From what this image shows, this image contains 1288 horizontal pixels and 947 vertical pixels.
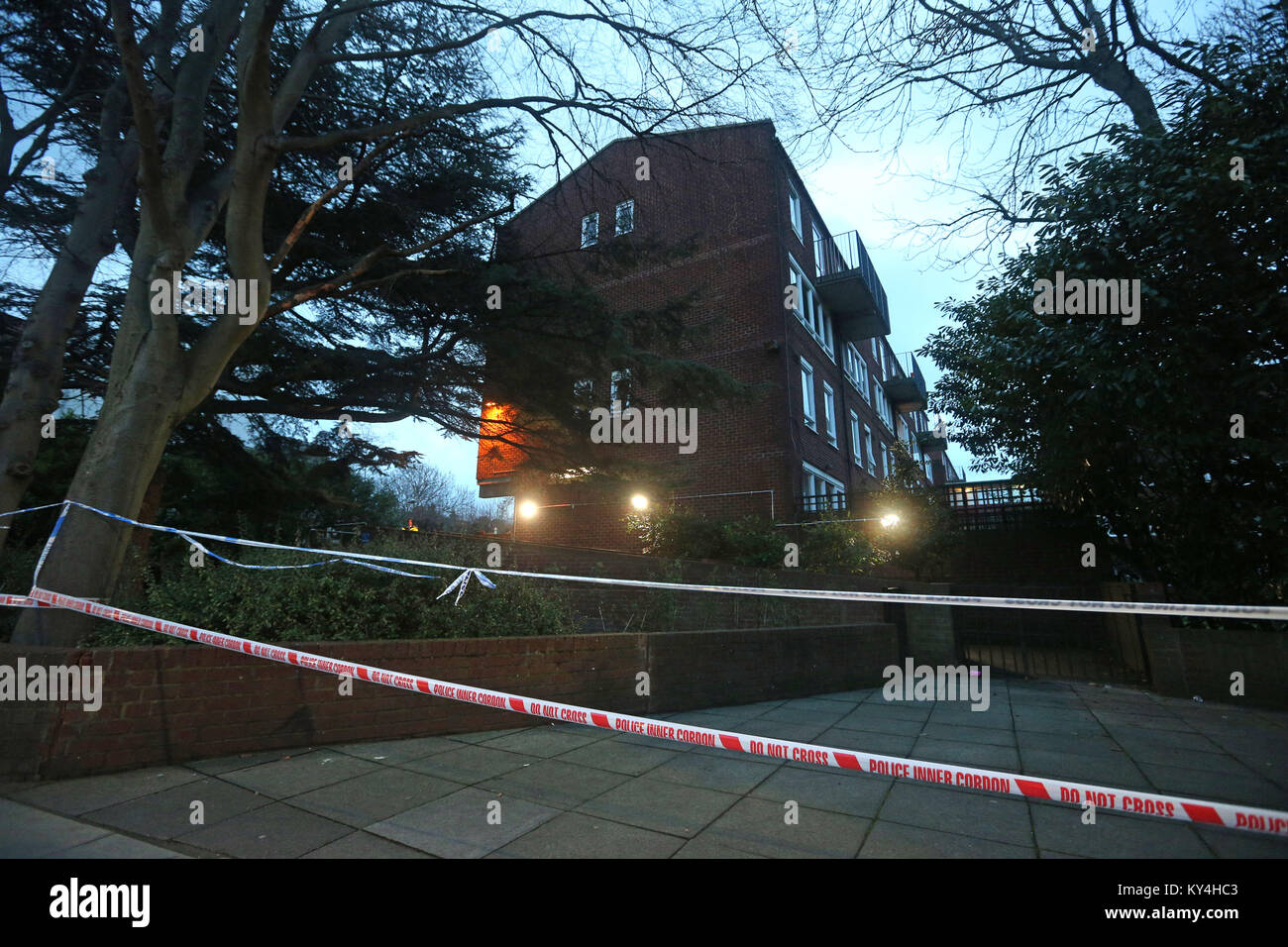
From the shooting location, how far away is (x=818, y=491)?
17.4m

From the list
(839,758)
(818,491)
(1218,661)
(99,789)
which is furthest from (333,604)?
(818,491)

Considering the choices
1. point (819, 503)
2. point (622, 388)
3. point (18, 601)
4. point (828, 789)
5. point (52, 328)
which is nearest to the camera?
point (828, 789)

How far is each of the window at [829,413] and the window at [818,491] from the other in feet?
4.93

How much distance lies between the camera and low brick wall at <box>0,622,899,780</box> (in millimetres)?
3873

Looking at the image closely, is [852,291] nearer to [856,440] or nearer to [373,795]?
[856,440]

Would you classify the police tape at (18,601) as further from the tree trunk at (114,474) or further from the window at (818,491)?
the window at (818,491)

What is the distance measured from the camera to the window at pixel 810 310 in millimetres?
18197

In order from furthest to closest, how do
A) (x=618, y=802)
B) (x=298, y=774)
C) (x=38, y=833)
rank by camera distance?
(x=298, y=774)
(x=618, y=802)
(x=38, y=833)

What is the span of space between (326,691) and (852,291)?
2032 cm

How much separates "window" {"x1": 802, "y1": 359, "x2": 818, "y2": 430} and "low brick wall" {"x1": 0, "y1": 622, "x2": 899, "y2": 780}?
Result: 11197 millimetres

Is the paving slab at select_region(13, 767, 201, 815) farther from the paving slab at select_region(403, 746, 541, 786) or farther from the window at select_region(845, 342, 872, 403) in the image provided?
the window at select_region(845, 342, 872, 403)

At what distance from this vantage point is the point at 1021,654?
9828 millimetres
